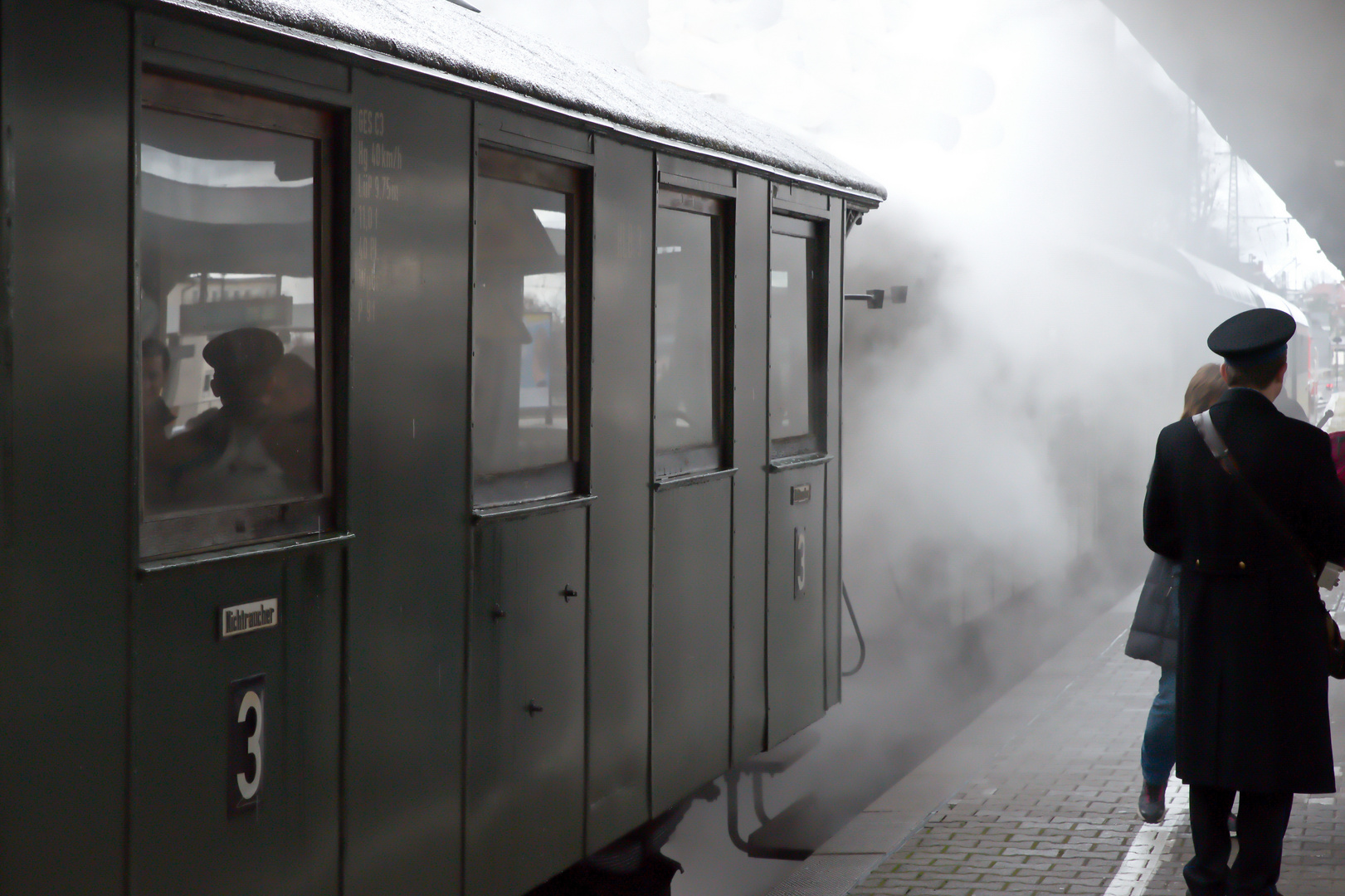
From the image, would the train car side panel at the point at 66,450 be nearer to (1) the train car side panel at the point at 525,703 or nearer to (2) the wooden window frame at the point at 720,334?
(1) the train car side panel at the point at 525,703

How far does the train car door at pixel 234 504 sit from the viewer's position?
282cm

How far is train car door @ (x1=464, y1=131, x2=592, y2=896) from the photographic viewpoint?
3.84m

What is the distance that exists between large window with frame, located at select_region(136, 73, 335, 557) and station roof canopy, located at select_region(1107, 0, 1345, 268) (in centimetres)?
841

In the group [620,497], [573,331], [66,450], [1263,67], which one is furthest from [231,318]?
[1263,67]

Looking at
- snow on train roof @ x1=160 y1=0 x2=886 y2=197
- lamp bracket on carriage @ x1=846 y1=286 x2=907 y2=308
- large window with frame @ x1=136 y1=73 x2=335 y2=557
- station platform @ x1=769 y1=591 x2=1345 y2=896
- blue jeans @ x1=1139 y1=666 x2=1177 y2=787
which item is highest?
snow on train roof @ x1=160 y1=0 x2=886 y2=197

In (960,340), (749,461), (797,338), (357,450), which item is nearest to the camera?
(357,450)

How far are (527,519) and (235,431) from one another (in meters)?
1.08

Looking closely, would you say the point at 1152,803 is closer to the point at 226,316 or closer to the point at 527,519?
the point at 527,519

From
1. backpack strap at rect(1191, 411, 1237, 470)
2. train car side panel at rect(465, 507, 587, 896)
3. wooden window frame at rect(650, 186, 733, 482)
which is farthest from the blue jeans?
train car side panel at rect(465, 507, 587, 896)

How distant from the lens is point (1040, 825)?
5617 millimetres

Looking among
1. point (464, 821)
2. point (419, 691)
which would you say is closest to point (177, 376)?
point (419, 691)

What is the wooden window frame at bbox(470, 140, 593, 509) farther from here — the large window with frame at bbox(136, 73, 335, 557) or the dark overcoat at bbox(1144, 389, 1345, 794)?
the dark overcoat at bbox(1144, 389, 1345, 794)

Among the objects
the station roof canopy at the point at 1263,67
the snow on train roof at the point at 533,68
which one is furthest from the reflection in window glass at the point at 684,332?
the station roof canopy at the point at 1263,67

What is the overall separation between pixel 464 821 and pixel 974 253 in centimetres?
801
